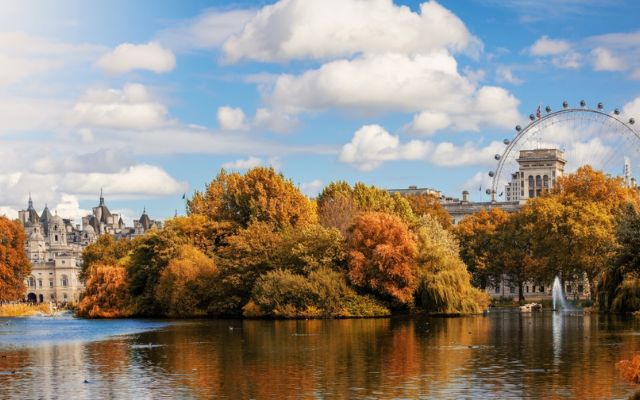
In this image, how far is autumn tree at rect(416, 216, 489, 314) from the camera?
251 ft

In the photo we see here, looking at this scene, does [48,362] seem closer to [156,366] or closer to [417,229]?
[156,366]

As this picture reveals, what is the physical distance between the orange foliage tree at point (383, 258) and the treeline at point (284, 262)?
3.6 inches

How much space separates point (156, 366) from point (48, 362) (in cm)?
596

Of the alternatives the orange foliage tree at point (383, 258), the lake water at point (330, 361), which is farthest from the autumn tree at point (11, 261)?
the lake water at point (330, 361)

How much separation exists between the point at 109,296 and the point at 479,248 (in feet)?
151

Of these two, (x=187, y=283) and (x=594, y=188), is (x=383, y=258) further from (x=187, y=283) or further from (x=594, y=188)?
(x=594, y=188)

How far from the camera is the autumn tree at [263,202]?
9106 cm

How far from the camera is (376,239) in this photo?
78.0m

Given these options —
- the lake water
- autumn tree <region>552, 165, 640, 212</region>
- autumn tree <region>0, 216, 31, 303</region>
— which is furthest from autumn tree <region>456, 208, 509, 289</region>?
autumn tree <region>0, 216, 31, 303</region>

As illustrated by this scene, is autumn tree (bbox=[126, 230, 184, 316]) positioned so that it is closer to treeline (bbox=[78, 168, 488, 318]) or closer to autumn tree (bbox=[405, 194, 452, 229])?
treeline (bbox=[78, 168, 488, 318])

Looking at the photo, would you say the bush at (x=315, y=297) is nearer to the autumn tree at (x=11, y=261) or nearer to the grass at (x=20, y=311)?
the grass at (x=20, y=311)

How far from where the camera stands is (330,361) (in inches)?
1671

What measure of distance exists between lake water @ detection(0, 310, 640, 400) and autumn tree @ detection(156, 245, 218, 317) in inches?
748

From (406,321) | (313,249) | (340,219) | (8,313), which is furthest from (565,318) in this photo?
(8,313)
